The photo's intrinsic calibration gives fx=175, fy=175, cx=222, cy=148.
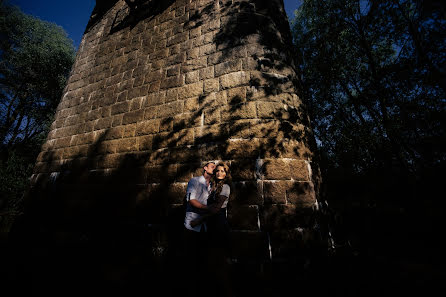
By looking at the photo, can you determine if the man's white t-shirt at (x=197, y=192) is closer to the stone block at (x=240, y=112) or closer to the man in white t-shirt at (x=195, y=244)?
the man in white t-shirt at (x=195, y=244)

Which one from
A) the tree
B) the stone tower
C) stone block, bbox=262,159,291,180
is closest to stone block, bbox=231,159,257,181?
the stone tower

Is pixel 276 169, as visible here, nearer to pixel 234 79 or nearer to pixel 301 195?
pixel 301 195

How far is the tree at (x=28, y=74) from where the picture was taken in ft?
40.9

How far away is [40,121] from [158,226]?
58.0 feet

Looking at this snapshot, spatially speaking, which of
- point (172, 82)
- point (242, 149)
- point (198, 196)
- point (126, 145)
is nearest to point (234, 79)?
point (242, 149)

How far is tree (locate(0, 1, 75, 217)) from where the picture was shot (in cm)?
1245

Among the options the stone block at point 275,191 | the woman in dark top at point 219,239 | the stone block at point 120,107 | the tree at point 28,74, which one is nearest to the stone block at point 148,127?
the stone block at point 120,107

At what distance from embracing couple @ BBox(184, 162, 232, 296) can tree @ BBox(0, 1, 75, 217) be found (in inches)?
635

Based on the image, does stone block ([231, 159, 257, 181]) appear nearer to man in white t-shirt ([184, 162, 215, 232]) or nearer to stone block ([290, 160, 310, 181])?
man in white t-shirt ([184, 162, 215, 232])

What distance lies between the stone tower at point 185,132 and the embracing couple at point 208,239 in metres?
0.25

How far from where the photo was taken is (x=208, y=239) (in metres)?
2.04

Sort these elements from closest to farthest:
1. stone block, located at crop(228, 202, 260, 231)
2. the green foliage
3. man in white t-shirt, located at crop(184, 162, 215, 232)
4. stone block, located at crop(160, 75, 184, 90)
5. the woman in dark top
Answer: the woman in dark top, man in white t-shirt, located at crop(184, 162, 215, 232), stone block, located at crop(228, 202, 260, 231), stone block, located at crop(160, 75, 184, 90), the green foliage

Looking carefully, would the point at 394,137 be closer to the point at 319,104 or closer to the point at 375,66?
the point at 375,66

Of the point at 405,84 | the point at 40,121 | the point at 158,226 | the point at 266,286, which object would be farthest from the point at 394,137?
the point at 40,121
